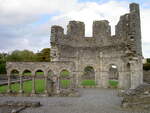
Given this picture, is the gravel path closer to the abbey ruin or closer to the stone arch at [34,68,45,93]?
the stone arch at [34,68,45,93]

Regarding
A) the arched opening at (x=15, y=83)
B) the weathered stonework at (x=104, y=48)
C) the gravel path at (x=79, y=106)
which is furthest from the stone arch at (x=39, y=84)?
the gravel path at (x=79, y=106)

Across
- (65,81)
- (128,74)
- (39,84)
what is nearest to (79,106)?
(128,74)

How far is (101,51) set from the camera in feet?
82.8

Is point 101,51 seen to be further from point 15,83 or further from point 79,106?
point 15,83

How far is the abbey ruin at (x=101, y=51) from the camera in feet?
67.8

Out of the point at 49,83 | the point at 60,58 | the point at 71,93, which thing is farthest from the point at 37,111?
the point at 60,58

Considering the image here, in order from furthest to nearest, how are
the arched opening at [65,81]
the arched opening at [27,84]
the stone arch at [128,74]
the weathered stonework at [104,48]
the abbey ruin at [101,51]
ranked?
the arched opening at [65,81], the stone arch at [128,74], the weathered stonework at [104,48], the abbey ruin at [101,51], the arched opening at [27,84]

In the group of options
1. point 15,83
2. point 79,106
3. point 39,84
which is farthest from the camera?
point 15,83

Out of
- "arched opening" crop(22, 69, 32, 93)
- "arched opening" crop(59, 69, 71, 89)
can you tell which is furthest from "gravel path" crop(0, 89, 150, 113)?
"arched opening" crop(59, 69, 71, 89)

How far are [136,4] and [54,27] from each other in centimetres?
1034

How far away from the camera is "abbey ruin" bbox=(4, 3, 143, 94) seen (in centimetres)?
2066

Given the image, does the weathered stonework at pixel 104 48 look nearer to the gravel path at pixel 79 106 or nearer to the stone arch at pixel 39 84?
the stone arch at pixel 39 84

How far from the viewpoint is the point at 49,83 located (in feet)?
63.6

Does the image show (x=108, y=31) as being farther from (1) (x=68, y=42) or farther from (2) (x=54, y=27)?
(2) (x=54, y=27)
